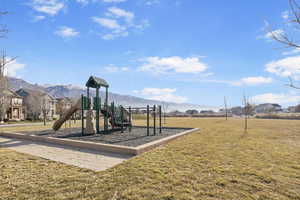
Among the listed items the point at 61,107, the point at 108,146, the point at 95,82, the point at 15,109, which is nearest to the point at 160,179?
the point at 108,146

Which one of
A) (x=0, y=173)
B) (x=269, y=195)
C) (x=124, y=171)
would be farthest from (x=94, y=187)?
(x=269, y=195)

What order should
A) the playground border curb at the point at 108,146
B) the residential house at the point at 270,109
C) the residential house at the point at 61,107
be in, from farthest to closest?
the residential house at the point at 270,109 → the residential house at the point at 61,107 → the playground border curb at the point at 108,146

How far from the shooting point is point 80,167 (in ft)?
14.4

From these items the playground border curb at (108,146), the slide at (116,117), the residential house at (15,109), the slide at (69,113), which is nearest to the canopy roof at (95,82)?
the slide at (69,113)

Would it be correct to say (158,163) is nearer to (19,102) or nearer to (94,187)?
(94,187)

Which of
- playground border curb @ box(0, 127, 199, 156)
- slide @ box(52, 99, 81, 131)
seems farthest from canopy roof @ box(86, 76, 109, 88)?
playground border curb @ box(0, 127, 199, 156)

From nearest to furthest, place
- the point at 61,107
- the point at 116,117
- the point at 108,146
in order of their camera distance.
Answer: the point at 108,146
the point at 116,117
the point at 61,107

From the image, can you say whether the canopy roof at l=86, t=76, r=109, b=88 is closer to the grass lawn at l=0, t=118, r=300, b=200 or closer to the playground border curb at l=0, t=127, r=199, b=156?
the playground border curb at l=0, t=127, r=199, b=156

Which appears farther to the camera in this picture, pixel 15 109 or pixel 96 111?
pixel 15 109

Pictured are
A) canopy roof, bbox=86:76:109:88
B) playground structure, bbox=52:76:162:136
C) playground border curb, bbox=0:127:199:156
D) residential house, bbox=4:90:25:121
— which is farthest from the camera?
residential house, bbox=4:90:25:121

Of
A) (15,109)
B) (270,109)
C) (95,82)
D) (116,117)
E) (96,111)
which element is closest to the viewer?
(95,82)

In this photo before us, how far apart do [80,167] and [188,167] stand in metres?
2.83

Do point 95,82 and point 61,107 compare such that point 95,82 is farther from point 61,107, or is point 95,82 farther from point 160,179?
point 61,107

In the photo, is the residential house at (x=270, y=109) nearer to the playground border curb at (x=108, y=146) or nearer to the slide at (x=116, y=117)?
the slide at (x=116, y=117)
